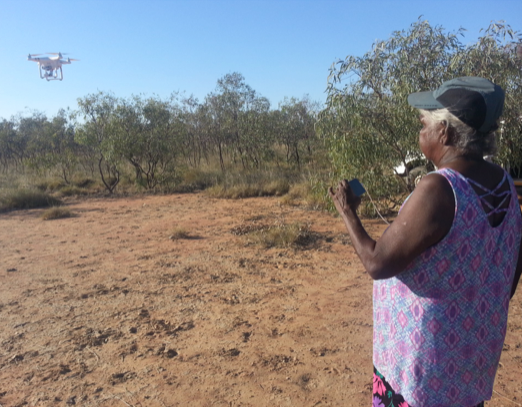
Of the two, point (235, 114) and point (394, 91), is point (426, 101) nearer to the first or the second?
point (394, 91)

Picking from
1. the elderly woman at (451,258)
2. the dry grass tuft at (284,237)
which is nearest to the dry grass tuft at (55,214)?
the dry grass tuft at (284,237)

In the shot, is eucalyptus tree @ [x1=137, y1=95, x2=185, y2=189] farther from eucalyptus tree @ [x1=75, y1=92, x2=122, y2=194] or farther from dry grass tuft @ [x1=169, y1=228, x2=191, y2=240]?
dry grass tuft @ [x1=169, y1=228, x2=191, y2=240]

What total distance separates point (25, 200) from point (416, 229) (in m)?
12.9

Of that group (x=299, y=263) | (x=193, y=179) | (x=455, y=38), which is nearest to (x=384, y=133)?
(x=455, y=38)

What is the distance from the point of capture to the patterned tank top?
3.72 feet

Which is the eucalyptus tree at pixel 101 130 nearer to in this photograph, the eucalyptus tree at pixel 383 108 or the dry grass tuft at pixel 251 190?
the dry grass tuft at pixel 251 190

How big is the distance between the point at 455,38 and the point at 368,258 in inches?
206

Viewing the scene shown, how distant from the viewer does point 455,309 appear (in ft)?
3.86

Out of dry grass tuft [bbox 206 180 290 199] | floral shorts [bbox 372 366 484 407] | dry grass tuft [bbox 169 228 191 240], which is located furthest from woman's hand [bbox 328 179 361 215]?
dry grass tuft [bbox 206 180 290 199]

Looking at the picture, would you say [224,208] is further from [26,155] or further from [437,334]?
[26,155]

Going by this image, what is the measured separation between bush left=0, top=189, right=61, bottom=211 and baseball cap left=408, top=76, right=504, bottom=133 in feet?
41.2

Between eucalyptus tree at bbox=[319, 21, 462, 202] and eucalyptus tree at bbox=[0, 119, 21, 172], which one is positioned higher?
eucalyptus tree at bbox=[0, 119, 21, 172]

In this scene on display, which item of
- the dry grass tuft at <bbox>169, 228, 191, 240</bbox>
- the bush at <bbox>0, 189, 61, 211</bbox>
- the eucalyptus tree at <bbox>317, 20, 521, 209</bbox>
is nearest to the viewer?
the eucalyptus tree at <bbox>317, 20, 521, 209</bbox>

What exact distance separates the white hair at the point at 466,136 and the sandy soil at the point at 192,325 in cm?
192
